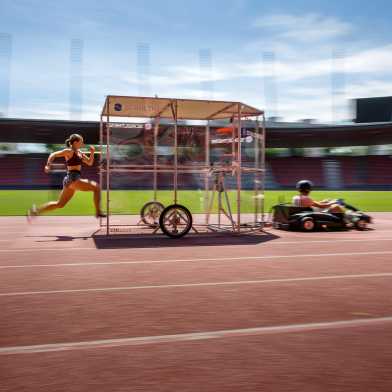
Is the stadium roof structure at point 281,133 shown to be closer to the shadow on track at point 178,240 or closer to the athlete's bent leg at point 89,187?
the athlete's bent leg at point 89,187

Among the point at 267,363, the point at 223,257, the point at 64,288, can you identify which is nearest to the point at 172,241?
the point at 223,257

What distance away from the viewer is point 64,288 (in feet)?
18.7

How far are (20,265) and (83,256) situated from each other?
3.62 ft

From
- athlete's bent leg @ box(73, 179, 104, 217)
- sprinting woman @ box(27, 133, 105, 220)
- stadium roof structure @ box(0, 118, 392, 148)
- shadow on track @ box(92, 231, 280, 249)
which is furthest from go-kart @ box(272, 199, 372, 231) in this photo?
stadium roof structure @ box(0, 118, 392, 148)

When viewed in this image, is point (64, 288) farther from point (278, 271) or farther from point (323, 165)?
point (323, 165)

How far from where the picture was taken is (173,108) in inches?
448

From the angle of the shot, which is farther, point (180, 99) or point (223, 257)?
point (180, 99)

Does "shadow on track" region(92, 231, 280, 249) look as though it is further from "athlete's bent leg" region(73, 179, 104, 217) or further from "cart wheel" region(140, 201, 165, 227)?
"cart wheel" region(140, 201, 165, 227)

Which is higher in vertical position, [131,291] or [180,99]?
[180,99]

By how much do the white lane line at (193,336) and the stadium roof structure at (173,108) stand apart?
691 centimetres

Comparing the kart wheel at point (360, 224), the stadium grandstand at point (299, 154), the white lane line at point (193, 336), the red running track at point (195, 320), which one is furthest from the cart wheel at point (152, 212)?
the stadium grandstand at point (299, 154)

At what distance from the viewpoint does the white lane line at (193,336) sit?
369cm

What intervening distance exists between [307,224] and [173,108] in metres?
4.21

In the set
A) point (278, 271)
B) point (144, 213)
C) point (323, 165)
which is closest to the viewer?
point (278, 271)
